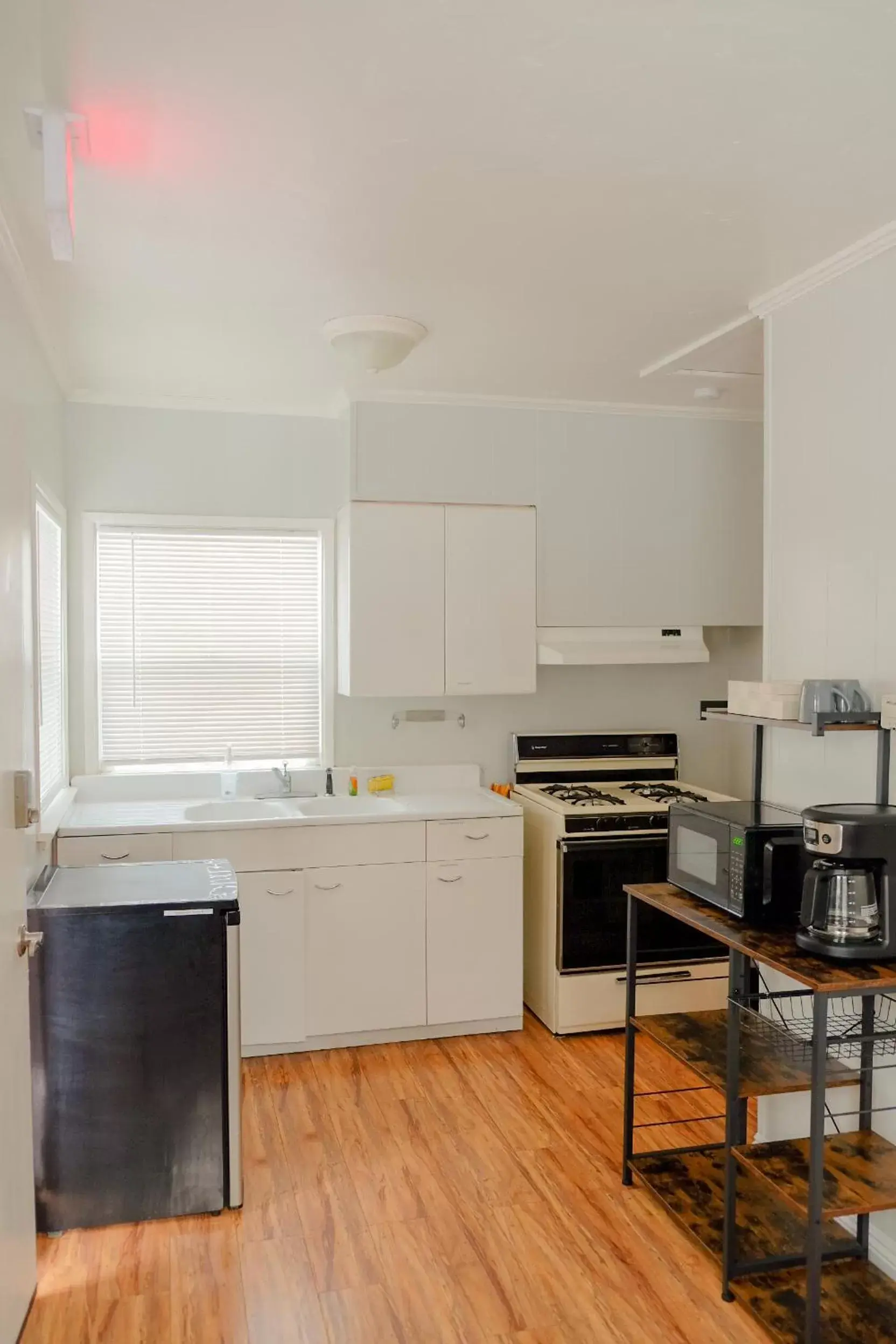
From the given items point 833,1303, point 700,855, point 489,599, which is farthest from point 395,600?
point 833,1303

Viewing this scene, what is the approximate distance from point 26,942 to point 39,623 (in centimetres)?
111

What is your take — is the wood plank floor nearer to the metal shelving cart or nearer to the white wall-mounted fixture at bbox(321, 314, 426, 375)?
the metal shelving cart

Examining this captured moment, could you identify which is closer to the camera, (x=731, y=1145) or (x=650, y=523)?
(x=731, y=1145)

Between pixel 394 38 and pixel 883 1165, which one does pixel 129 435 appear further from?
pixel 883 1165

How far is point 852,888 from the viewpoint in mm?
2318

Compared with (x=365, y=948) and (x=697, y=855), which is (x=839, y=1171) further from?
(x=365, y=948)

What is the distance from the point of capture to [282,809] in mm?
4191

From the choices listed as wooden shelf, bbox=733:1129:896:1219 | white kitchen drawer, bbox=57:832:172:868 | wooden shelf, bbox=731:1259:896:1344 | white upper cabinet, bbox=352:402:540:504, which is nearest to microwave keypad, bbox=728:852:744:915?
wooden shelf, bbox=733:1129:896:1219

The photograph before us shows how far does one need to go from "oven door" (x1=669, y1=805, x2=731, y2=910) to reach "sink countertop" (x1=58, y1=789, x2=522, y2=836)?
118cm

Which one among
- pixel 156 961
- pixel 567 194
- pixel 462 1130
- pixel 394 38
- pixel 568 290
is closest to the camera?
pixel 394 38

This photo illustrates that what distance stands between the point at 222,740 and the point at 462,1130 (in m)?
1.93

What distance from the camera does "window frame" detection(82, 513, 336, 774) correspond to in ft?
14.0

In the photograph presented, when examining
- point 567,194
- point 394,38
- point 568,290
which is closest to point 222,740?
point 568,290

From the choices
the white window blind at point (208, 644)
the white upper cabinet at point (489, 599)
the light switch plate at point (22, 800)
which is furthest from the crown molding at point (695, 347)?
the light switch plate at point (22, 800)
